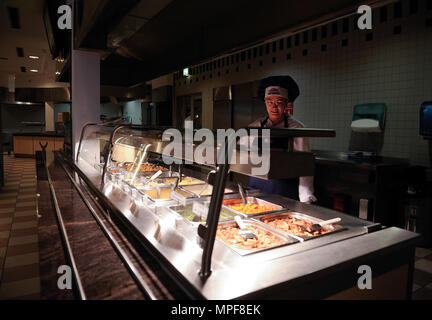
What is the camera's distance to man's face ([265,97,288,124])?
2658mm

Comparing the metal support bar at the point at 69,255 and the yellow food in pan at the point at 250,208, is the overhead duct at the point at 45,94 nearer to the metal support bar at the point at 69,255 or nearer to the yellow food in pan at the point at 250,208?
the metal support bar at the point at 69,255

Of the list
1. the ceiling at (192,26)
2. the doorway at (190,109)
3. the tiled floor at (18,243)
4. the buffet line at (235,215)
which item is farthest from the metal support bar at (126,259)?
the doorway at (190,109)

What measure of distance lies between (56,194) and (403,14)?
453 cm

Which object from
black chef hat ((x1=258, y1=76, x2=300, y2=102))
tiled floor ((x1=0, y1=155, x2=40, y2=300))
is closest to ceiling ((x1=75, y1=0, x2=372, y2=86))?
black chef hat ((x1=258, y1=76, x2=300, y2=102))

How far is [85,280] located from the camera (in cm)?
112

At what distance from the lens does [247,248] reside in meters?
1.38

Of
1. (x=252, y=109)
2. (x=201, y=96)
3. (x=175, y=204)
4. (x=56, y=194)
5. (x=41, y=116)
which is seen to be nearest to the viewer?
(x=175, y=204)

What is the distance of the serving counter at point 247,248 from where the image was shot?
1.06 meters

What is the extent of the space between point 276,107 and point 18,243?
10.5ft

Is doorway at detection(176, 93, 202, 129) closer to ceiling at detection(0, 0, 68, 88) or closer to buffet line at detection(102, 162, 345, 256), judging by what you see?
ceiling at detection(0, 0, 68, 88)

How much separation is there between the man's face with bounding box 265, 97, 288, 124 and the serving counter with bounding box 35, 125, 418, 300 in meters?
0.80
